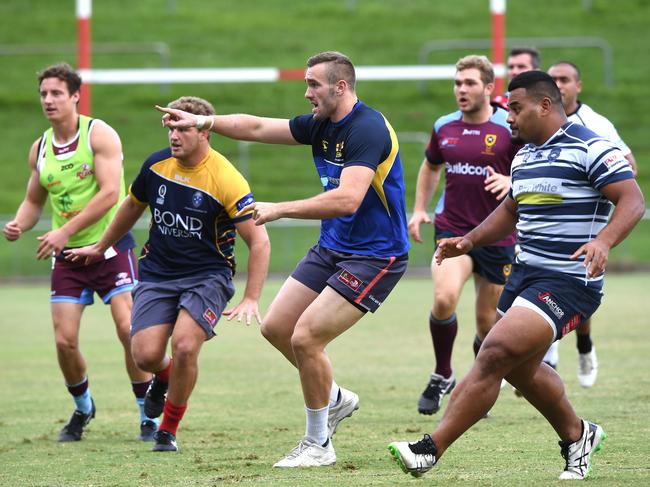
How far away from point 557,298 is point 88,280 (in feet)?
12.0

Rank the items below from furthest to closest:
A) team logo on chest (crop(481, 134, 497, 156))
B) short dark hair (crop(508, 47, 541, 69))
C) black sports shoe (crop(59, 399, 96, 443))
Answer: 1. short dark hair (crop(508, 47, 541, 69))
2. team logo on chest (crop(481, 134, 497, 156))
3. black sports shoe (crop(59, 399, 96, 443))

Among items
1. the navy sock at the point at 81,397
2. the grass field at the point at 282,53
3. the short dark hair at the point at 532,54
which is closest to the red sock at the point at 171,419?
the navy sock at the point at 81,397

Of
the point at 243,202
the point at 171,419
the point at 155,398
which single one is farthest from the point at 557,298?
the point at 155,398

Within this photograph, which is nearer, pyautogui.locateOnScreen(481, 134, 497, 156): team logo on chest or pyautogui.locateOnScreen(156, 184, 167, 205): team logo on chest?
pyautogui.locateOnScreen(156, 184, 167, 205): team logo on chest

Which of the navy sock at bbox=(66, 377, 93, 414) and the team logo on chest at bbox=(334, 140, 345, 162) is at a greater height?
the team logo on chest at bbox=(334, 140, 345, 162)

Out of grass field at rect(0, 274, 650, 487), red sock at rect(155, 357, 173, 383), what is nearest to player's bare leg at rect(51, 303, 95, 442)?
grass field at rect(0, 274, 650, 487)

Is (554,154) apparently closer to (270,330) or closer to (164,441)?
(270,330)

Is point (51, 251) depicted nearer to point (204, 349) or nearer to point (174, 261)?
point (174, 261)

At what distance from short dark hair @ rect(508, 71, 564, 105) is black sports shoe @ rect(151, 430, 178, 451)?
300 cm

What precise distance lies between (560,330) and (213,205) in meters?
2.45

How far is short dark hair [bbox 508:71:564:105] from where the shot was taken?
577 cm

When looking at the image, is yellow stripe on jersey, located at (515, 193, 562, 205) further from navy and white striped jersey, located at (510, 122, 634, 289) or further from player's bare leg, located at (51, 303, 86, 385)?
player's bare leg, located at (51, 303, 86, 385)

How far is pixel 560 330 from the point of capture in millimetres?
5613

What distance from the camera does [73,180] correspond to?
7992 millimetres
